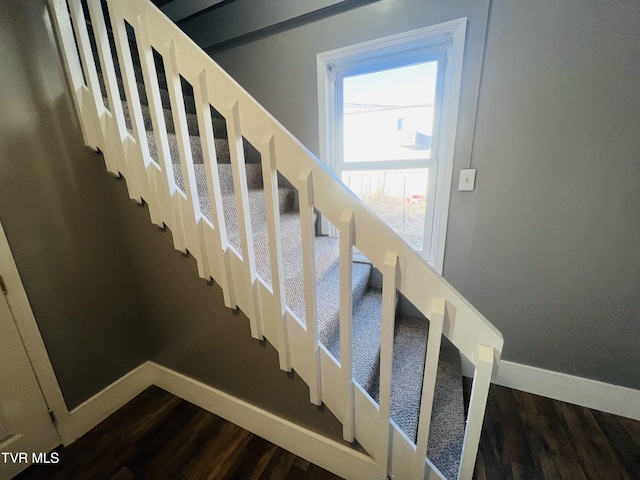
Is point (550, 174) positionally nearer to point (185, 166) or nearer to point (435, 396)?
point (435, 396)

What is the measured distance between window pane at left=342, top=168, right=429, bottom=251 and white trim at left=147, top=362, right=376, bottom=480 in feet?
4.04

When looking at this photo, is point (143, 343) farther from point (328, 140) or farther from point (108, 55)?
point (328, 140)

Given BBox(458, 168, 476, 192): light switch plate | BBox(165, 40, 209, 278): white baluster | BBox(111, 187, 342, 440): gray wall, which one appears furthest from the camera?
BBox(458, 168, 476, 192): light switch plate

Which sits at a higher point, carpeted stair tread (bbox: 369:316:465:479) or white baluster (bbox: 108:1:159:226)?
white baluster (bbox: 108:1:159:226)

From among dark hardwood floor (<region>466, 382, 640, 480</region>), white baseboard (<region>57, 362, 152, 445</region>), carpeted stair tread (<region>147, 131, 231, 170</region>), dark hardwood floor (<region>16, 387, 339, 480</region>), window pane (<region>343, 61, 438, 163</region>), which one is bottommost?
dark hardwood floor (<region>466, 382, 640, 480</region>)

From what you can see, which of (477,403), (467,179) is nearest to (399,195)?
(467,179)

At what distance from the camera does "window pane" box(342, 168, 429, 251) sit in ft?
5.33

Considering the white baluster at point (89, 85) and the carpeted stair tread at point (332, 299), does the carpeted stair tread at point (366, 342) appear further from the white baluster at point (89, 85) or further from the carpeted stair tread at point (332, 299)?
the white baluster at point (89, 85)

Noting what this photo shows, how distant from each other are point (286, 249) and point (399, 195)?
889 millimetres

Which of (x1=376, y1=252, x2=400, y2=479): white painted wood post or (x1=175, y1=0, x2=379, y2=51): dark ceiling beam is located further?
(x1=175, y1=0, x2=379, y2=51): dark ceiling beam

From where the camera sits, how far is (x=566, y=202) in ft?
4.11

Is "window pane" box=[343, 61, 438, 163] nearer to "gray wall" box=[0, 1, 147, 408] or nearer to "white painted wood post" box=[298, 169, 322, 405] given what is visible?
"white painted wood post" box=[298, 169, 322, 405]

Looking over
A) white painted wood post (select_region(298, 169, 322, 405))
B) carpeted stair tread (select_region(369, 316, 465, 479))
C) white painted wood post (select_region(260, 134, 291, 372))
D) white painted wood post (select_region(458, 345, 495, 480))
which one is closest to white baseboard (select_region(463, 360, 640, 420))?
carpeted stair tread (select_region(369, 316, 465, 479))

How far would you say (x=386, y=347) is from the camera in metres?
0.76
